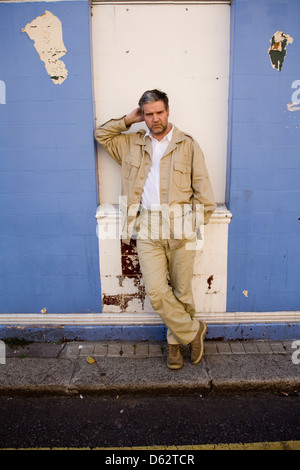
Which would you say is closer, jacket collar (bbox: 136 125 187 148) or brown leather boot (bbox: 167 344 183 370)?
jacket collar (bbox: 136 125 187 148)

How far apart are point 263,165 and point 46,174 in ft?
7.33

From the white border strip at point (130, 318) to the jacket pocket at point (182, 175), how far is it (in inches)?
58.6

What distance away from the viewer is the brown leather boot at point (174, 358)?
3.65m

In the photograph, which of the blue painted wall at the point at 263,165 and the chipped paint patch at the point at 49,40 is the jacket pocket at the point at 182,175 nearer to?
the blue painted wall at the point at 263,165

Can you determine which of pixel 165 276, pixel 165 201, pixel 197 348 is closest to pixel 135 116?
pixel 165 201

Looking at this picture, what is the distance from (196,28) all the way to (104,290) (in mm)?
2858

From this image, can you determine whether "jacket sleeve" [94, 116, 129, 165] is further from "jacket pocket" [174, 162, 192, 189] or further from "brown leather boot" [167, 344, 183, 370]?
"brown leather boot" [167, 344, 183, 370]

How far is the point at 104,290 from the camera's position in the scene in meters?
4.15

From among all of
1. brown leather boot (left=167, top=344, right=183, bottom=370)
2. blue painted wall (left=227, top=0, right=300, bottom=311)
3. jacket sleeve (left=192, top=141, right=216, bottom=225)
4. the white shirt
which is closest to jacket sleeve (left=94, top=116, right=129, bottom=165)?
the white shirt

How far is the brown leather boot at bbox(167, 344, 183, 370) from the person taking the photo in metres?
3.65

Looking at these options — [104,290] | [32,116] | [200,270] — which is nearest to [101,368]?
[104,290]

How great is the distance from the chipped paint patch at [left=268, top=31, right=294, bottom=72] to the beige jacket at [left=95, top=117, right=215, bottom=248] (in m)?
1.16

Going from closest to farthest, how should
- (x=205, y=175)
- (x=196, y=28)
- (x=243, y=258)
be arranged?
1. (x=205, y=175)
2. (x=196, y=28)
3. (x=243, y=258)

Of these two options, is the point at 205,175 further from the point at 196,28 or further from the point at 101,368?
the point at 101,368
